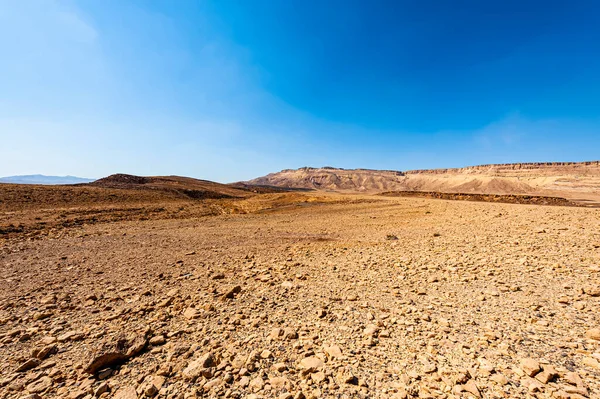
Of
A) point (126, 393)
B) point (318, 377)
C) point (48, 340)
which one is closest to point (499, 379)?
point (318, 377)

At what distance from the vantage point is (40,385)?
2.87 meters

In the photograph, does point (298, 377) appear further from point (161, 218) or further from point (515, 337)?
point (161, 218)

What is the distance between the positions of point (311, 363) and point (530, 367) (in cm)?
236

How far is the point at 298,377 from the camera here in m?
2.79

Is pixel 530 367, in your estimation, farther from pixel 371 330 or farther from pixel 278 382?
pixel 278 382

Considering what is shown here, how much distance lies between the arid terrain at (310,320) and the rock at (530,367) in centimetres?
1

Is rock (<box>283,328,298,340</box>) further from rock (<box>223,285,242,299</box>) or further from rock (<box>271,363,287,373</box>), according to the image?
rock (<box>223,285,242,299</box>)

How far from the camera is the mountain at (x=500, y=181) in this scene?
60.1 meters

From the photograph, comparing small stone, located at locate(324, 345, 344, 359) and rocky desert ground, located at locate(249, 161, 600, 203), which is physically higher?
rocky desert ground, located at locate(249, 161, 600, 203)

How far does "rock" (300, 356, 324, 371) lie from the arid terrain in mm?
36

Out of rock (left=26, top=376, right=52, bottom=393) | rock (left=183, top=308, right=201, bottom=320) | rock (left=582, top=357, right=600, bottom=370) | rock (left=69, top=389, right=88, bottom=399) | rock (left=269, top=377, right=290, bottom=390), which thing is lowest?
rock (left=26, top=376, right=52, bottom=393)

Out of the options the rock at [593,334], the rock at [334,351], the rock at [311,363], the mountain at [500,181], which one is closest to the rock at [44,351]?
the rock at [311,363]

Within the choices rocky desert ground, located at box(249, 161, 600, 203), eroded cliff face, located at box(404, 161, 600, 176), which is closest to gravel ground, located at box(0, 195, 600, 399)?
rocky desert ground, located at box(249, 161, 600, 203)

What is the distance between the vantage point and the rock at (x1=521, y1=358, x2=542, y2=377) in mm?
2574
